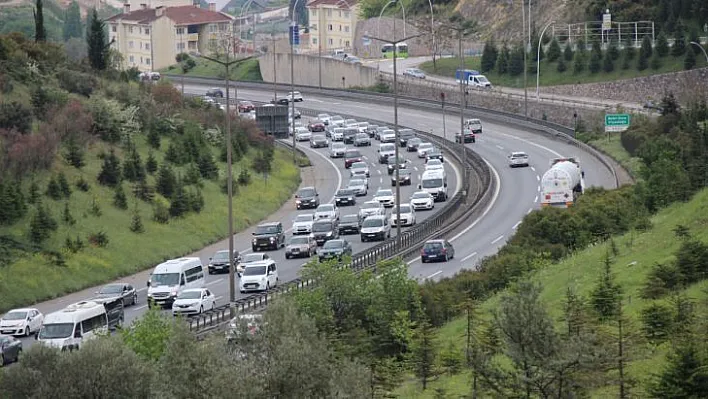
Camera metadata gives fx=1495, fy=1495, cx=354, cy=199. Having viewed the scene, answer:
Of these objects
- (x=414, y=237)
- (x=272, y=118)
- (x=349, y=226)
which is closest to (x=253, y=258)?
(x=414, y=237)

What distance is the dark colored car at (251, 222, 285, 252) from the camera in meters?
71.4

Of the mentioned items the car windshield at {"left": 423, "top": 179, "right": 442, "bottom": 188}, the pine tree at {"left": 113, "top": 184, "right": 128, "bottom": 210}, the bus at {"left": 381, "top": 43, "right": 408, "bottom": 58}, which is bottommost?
the car windshield at {"left": 423, "top": 179, "right": 442, "bottom": 188}

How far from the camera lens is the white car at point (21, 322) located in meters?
50.7

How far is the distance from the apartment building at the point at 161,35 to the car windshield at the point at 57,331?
412 feet

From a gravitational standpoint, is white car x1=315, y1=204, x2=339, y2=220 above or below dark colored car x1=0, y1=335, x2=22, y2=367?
below

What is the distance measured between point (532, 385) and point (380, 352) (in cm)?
1357

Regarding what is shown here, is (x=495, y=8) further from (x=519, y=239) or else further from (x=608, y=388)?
(x=608, y=388)

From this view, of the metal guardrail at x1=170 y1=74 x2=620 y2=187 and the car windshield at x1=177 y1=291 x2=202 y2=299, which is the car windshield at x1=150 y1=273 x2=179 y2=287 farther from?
the metal guardrail at x1=170 y1=74 x2=620 y2=187

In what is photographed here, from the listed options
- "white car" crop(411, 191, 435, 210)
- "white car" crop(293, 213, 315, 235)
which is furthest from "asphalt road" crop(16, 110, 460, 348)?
"white car" crop(293, 213, 315, 235)

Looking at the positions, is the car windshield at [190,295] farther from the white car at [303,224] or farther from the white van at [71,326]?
the white car at [303,224]

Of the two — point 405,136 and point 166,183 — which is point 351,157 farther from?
point 166,183

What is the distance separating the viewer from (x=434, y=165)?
9225 centimetres

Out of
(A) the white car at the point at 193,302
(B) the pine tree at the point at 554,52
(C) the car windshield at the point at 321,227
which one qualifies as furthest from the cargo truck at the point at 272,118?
(B) the pine tree at the point at 554,52

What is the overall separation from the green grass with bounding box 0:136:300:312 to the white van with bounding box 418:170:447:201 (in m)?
8.65
